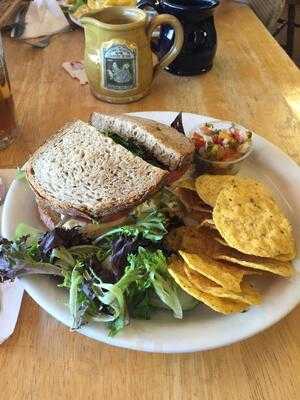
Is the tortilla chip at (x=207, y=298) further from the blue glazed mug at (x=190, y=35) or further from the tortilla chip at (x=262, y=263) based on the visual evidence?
the blue glazed mug at (x=190, y=35)

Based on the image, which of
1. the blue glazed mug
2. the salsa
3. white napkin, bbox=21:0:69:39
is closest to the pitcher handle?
the blue glazed mug

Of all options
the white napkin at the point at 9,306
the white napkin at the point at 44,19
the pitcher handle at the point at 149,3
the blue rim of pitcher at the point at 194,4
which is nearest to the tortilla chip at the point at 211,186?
the white napkin at the point at 9,306

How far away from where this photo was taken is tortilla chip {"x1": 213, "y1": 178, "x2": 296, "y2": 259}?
2.43 ft

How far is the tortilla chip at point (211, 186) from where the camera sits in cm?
86

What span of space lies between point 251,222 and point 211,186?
124 millimetres

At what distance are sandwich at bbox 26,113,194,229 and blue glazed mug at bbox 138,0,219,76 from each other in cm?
43

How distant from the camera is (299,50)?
330 centimetres

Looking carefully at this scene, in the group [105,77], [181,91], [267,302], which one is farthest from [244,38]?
[267,302]

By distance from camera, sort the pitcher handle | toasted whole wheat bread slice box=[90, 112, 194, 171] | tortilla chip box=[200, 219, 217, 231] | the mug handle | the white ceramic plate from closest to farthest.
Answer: the white ceramic plate < tortilla chip box=[200, 219, 217, 231] < toasted whole wheat bread slice box=[90, 112, 194, 171] < the mug handle < the pitcher handle

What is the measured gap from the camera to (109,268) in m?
0.75

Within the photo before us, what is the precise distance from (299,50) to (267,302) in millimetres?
2954

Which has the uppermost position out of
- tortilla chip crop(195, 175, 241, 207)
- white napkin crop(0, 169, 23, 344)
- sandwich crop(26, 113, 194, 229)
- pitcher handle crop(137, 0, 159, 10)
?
pitcher handle crop(137, 0, 159, 10)

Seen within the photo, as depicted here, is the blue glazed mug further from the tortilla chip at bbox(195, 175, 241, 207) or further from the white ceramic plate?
the white ceramic plate

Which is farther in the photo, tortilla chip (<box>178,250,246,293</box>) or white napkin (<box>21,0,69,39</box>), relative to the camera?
white napkin (<box>21,0,69,39</box>)
